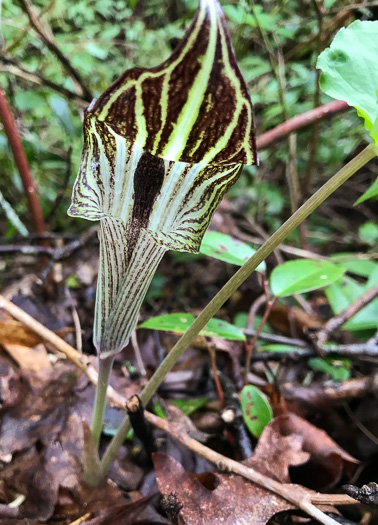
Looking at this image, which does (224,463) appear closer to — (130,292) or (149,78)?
(130,292)

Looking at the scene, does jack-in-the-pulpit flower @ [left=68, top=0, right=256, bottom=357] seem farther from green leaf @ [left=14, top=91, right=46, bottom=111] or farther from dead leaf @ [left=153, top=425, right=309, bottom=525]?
green leaf @ [left=14, top=91, right=46, bottom=111]

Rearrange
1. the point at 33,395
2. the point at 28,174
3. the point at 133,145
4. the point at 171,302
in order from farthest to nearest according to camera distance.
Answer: the point at 171,302 → the point at 28,174 → the point at 33,395 → the point at 133,145

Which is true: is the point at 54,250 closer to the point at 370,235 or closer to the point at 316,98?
the point at 316,98

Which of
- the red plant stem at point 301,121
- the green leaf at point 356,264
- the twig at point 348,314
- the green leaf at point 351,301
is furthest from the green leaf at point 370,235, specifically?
the twig at point 348,314

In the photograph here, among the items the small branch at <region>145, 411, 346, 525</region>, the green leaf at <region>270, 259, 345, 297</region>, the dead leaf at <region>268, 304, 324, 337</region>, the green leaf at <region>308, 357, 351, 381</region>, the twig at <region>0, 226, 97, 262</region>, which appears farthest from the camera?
the dead leaf at <region>268, 304, 324, 337</region>

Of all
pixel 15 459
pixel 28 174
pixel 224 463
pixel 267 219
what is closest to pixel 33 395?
pixel 15 459

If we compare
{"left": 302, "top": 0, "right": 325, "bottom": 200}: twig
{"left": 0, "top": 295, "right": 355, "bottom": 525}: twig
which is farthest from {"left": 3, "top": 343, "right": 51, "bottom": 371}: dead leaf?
{"left": 302, "top": 0, "right": 325, "bottom": 200}: twig
